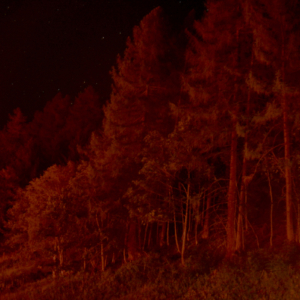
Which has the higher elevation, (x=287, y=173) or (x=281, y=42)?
(x=281, y=42)

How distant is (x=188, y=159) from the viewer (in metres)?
13.1

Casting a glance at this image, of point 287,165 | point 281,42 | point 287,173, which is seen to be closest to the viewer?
point 287,165

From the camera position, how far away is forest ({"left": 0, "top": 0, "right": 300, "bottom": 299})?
12.2 m

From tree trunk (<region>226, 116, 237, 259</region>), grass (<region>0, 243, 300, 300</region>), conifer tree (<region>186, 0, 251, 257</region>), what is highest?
conifer tree (<region>186, 0, 251, 257</region>)

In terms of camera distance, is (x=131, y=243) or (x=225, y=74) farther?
(x=131, y=243)

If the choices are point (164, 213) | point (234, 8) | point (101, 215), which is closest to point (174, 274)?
point (164, 213)

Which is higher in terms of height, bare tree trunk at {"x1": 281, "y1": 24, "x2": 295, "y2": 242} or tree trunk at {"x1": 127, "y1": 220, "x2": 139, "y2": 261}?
bare tree trunk at {"x1": 281, "y1": 24, "x2": 295, "y2": 242}

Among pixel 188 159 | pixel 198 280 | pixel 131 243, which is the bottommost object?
pixel 198 280

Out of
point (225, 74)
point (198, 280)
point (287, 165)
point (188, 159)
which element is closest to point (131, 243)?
point (188, 159)

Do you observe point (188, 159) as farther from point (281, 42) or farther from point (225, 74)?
point (281, 42)

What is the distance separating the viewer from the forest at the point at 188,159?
12.2 meters

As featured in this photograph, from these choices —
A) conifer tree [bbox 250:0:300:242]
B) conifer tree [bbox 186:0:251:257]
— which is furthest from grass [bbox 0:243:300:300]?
conifer tree [bbox 250:0:300:242]

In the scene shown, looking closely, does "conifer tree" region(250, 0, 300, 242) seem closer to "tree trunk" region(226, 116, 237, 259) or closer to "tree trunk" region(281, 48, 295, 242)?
"tree trunk" region(281, 48, 295, 242)

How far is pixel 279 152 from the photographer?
1479 cm
